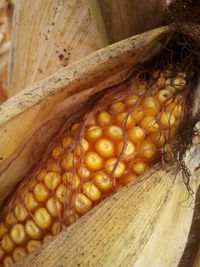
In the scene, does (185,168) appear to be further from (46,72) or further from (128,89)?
(46,72)

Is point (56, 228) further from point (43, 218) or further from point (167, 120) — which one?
point (167, 120)

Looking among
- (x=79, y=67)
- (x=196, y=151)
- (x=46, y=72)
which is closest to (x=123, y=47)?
(x=79, y=67)

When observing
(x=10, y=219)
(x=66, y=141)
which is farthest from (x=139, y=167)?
(x=10, y=219)

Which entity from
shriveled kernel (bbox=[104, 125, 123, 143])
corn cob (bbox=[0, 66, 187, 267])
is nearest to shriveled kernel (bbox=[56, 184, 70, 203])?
corn cob (bbox=[0, 66, 187, 267])

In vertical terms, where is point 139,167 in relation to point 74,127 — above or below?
below

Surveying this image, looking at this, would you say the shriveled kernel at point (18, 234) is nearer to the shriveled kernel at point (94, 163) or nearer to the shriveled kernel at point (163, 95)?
the shriveled kernel at point (94, 163)
